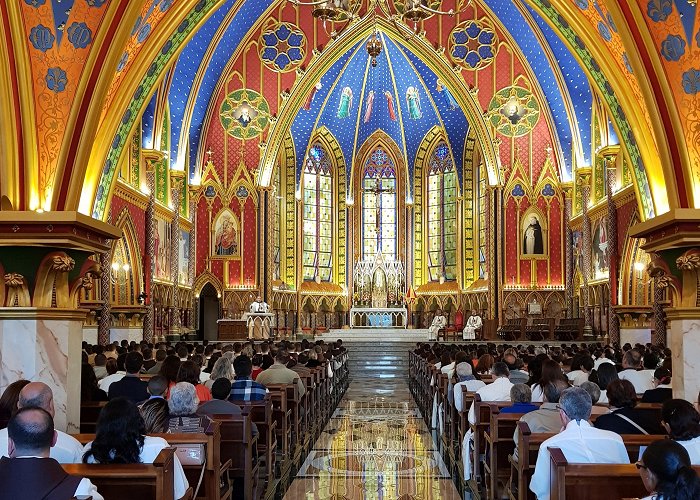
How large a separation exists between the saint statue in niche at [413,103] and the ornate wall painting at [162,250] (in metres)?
12.7

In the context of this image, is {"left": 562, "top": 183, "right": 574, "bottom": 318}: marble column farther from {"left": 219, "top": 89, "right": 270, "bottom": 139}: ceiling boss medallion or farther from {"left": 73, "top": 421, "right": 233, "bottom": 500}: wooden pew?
{"left": 73, "top": 421, "right": 233, "bottom": 500}: wooden pew

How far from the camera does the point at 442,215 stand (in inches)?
1448

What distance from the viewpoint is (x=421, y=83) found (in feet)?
112

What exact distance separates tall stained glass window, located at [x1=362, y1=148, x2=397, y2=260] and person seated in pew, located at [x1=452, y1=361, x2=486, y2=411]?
86.7 ft

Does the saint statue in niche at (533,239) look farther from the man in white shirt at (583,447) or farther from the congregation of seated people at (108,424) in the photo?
the man in white shirt at (583,447)

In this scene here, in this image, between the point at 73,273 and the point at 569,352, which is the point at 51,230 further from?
the point at 569,352

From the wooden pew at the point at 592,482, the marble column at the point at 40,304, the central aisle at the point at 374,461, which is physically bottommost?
the central aisle at the point at 374,461

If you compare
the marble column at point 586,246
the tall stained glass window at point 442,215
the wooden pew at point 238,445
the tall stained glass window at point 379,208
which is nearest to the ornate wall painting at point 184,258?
the tall stained glass window at point 379,208

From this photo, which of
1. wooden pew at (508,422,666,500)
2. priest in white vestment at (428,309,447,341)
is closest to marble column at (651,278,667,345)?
priest in white vestment at (428,309,447,341)

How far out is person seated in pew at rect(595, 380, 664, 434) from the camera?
6.27 metres

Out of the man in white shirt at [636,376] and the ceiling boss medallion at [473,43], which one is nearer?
the man in white shirt at [636,376]

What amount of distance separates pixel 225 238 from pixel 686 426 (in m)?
28.3

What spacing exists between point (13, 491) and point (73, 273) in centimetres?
691

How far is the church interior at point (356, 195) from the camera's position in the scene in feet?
32.1
